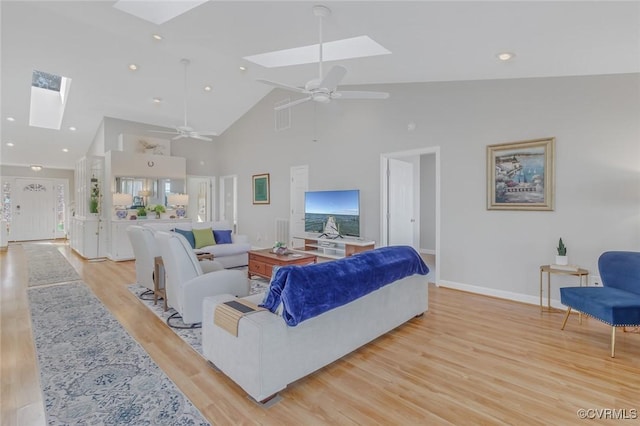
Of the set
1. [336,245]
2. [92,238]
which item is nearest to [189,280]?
[336,245]

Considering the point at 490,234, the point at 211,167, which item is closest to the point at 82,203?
the point at 211,167

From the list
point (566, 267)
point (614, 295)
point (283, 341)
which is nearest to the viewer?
point (283, 341)

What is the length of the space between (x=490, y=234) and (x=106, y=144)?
8255 mm

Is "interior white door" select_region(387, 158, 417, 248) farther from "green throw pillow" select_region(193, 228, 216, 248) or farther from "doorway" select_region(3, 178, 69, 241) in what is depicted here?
"doorway" select_region(3, 178, 69, 241)

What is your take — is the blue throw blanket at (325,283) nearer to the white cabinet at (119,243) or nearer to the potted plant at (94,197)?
the white cabinet at (119,243)

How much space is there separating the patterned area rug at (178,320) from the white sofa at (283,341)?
51 cm

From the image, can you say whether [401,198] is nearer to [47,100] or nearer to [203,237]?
[203,237]

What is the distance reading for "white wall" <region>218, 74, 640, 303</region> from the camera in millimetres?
3434

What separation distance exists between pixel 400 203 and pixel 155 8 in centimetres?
464

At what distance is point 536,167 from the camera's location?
12.9 ft

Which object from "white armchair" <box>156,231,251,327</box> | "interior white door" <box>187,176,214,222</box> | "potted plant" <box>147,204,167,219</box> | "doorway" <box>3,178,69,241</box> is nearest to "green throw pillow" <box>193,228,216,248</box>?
"white armchair" <box>156,231,251,327</box>

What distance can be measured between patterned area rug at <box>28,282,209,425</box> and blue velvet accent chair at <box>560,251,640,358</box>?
3.18 m

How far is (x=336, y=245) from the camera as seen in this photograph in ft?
18.7

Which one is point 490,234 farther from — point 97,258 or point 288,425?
point 97,258
